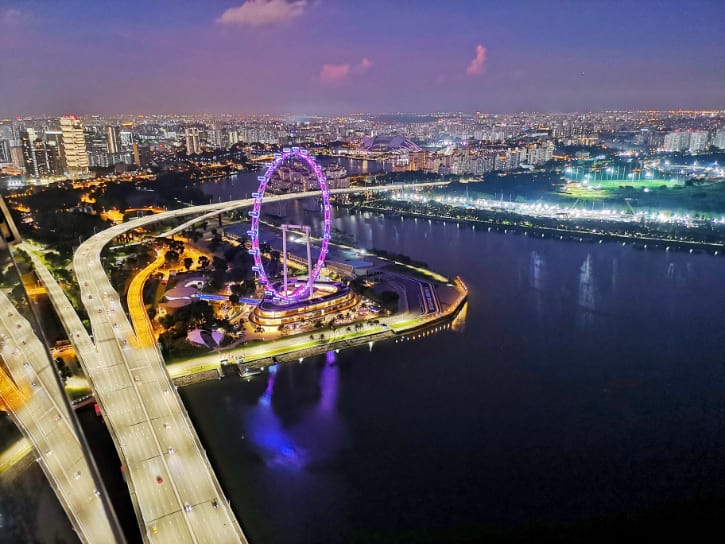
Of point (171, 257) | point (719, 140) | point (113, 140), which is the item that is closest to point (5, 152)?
point (113, 140)

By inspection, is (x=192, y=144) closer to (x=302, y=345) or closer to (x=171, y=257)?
(x=171, y=257)

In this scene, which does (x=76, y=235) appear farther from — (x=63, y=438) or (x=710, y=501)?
(x=710, y=501)

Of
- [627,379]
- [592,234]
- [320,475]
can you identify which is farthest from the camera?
[592,234]

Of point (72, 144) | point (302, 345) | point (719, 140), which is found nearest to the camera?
point (302, 345)

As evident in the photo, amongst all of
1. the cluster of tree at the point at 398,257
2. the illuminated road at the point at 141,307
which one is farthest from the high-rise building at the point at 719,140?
the illuminated road at the point at 141,307

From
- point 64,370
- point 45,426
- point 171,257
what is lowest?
point 64,370

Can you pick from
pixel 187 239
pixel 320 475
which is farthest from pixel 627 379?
pixel 187 239

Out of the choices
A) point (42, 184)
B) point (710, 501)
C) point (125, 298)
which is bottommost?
point (710, 501)
